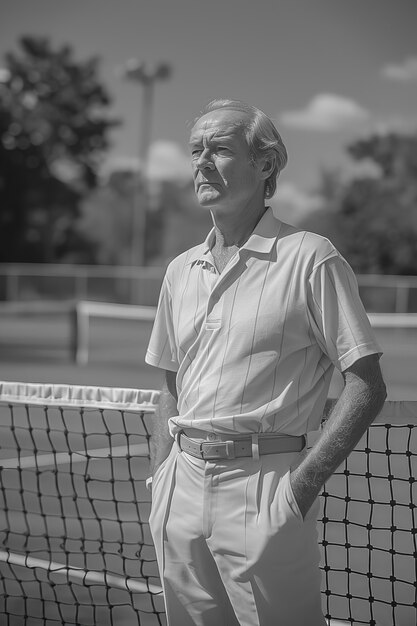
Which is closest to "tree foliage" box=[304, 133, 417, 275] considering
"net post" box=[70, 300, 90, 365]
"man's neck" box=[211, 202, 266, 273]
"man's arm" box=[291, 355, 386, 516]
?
"net post" box=[70, 300, 90, 365]

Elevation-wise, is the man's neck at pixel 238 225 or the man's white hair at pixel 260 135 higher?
the man's white hair at pixel 260 135

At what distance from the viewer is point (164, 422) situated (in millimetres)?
3057

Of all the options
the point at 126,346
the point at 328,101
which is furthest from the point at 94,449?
the point at 328,101

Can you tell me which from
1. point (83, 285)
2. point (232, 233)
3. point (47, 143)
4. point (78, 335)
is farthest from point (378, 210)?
point (232, 233)

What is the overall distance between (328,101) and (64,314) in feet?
125

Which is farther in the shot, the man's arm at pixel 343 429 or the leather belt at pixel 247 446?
the leather belt at pixel 247 446

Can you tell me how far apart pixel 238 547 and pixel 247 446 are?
0.88 ft

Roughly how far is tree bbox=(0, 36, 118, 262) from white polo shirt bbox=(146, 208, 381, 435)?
3760 cm

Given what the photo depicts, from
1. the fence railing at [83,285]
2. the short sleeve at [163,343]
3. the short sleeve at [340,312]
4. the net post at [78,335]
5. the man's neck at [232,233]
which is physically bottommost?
the fence railing at [83,285]

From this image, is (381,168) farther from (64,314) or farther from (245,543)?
(245,543)

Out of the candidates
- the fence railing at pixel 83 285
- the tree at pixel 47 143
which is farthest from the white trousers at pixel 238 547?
the tree at pixel 47 143

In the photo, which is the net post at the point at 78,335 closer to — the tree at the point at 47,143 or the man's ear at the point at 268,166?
the man's ear at the point at 268,166

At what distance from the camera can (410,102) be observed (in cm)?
4994

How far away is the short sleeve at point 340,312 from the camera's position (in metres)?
2.55
